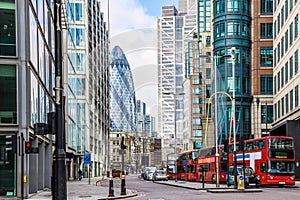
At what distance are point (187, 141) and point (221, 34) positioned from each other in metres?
42.9

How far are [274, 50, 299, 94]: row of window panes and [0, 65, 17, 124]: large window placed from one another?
123ft

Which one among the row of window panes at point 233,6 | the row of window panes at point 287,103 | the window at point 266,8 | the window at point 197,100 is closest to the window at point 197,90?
the window at point 197,100

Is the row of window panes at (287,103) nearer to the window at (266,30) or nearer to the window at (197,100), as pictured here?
the window at (266,30)

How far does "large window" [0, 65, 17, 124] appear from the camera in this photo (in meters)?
28.5


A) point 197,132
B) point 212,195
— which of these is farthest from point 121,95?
point 212,195

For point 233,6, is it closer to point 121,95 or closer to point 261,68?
point 261,68

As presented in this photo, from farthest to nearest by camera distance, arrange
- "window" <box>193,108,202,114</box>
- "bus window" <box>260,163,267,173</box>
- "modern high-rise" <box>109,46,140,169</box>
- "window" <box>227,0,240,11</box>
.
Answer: "modern high-rise" <box>109,46,140,169</box>, "window" <box>193,108,202,114</box>, "window" <box>227,0,240,11</box>, "bus window" <box>260,163,267,173</box>

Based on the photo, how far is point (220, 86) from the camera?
85000 mm

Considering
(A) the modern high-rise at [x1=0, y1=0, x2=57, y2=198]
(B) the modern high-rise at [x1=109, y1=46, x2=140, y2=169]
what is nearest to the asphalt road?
(A) the modern high-rise at [x1=0, y1=0, x2=57, y2=198]

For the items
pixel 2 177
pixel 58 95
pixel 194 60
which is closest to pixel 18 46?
pixel 2 177

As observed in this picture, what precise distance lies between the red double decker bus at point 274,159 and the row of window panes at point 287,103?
14619 mm

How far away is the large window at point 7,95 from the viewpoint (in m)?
28.5

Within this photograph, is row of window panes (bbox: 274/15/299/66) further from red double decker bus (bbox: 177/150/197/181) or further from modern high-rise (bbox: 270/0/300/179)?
red double decker bus (bbox: 177/150/197/181)

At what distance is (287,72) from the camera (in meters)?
65.2
